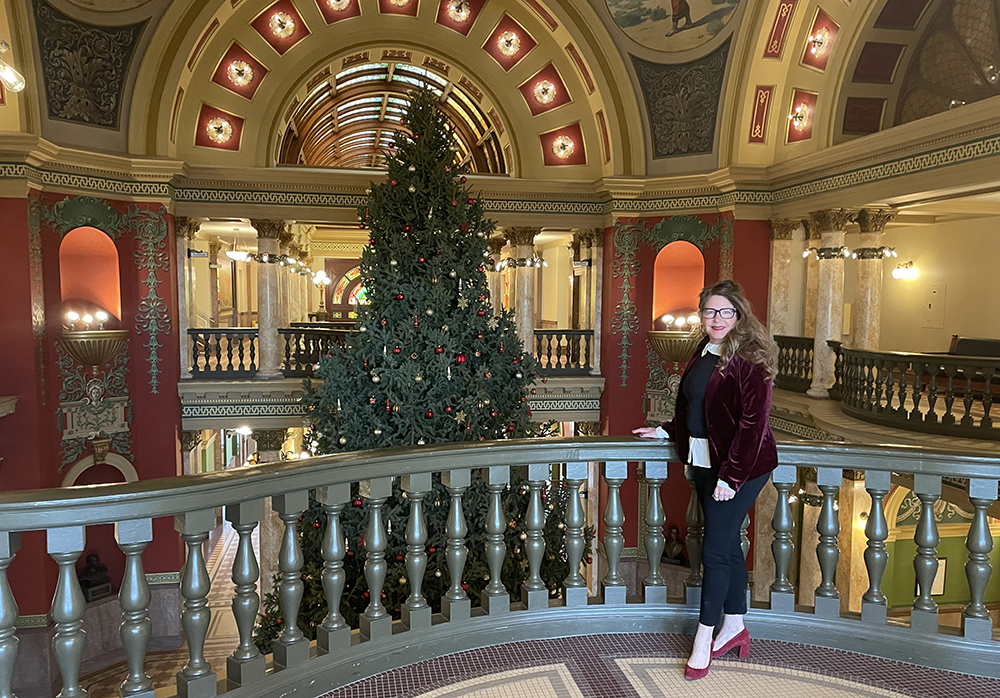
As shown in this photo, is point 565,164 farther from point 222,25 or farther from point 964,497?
point 964,497

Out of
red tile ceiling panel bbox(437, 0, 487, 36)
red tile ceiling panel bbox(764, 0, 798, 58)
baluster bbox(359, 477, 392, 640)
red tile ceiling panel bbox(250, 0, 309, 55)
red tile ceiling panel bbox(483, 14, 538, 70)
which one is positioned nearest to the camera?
baluster bbox(359, 477, 392, 640)

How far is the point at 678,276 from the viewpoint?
48.5ft

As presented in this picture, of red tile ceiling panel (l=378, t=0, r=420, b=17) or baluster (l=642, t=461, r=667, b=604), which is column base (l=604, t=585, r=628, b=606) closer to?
baluster (l=642, t=461, r=667, b=604)

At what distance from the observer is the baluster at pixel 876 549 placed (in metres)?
3.37

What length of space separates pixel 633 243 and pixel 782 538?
36.2 ft

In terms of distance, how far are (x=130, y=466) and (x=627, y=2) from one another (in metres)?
11.9

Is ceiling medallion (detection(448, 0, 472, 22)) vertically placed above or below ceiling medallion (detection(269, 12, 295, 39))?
above

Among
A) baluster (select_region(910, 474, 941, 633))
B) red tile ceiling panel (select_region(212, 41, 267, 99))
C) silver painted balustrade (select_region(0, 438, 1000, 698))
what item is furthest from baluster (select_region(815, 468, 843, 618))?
red tile ceiling panel (select_region(212, 41, 267, 99))

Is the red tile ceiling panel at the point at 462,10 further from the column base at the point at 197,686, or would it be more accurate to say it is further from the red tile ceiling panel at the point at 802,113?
the column base at the point at 197,686

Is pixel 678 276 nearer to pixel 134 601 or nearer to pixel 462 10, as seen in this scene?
pixel 462 10

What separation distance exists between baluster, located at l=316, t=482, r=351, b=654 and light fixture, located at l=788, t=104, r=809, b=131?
465 inches

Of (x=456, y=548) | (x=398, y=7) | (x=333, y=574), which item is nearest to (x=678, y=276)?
(x=398, y=7)

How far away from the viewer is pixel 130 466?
12227 millimetres

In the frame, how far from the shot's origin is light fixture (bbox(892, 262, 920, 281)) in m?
15.9
